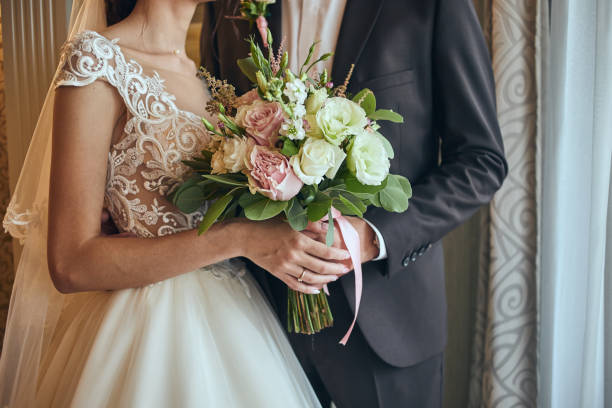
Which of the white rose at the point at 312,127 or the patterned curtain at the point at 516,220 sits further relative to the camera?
the patterned curtain at the point at 516,220

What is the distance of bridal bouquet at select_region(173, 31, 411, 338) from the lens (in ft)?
3.14

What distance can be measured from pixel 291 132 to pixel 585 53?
1307 millimetres

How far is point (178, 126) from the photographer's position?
1232 millimetres

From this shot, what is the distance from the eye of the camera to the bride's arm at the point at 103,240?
111 cm

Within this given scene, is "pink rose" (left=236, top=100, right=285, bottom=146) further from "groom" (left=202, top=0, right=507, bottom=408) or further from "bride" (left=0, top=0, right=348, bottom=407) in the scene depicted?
"groom" (left=202, top=0, right=507, bottom=408)

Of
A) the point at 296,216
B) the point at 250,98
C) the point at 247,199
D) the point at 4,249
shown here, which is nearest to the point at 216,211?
the point at 247,199

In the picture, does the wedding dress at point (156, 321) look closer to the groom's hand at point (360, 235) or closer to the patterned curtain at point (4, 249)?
the groom's hand at point (360, 235)

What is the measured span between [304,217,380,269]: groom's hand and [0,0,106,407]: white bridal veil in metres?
0.79

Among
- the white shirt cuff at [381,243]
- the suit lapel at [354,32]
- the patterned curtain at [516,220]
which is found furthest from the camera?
the patterned curtain at [516,220]

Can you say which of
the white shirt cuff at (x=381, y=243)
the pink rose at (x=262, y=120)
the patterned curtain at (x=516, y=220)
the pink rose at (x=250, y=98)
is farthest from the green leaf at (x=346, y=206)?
the patterned curtain at (x=516, y=220)

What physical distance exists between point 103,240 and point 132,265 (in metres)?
0.10

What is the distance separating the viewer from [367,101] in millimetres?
1061

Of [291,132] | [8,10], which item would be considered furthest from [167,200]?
[8,10]

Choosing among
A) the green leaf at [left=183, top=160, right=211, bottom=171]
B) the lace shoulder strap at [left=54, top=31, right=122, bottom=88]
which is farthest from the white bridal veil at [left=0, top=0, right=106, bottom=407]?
→ the green leaf at [left=183, top=160, right=211, bottom=171]
